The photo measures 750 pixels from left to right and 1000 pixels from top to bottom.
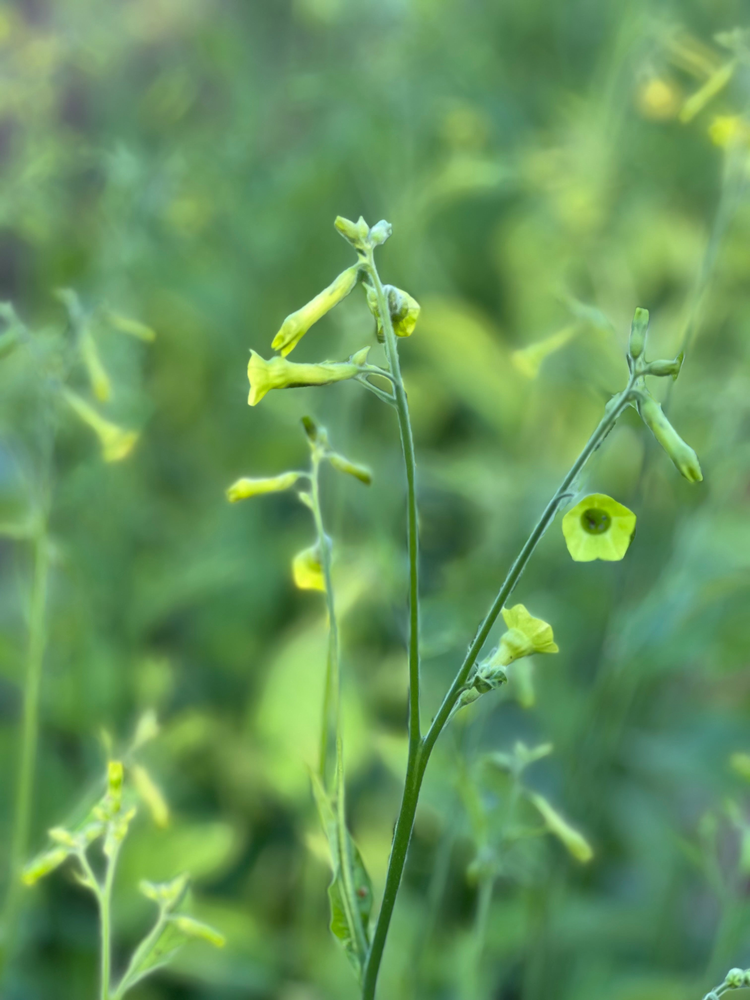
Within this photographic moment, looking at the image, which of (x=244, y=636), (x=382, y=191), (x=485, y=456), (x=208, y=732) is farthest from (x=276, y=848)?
(x=382, y=191)

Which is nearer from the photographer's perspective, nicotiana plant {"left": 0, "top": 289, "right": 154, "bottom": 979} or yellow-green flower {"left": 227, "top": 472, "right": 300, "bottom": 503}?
yellow-green flower {"left": 227, "top": 472, "right": 300, "bottom": 503}

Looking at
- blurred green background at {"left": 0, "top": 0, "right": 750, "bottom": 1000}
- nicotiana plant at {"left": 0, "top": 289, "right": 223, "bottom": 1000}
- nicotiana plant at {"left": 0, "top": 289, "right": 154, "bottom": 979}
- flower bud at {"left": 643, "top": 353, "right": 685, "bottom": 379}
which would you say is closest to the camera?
flower bud at {"left": 643, "top": 353, "right": 685, "bottom": 379}

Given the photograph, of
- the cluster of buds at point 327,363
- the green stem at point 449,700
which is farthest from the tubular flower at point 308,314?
the green stem at point 449,700

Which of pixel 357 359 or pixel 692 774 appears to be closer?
pixel 357 359

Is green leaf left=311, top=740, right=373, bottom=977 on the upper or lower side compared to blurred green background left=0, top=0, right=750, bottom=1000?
lower

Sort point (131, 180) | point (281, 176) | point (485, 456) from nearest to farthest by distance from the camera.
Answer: point (131, 180) → point (485, 456) → point (281, 176)

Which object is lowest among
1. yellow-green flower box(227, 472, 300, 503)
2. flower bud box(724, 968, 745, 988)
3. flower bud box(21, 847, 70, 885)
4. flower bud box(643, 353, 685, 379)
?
flower bud box(21, 847, 70, 885)

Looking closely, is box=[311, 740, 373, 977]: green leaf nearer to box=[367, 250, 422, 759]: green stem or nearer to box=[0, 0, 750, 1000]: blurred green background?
box=[367, 250, 422, 759]: green stem

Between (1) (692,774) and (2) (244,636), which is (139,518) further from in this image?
(1) (692,774)

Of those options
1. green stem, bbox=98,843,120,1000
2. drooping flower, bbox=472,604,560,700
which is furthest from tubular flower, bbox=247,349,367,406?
green stem, bbox=98,843,120,1000
